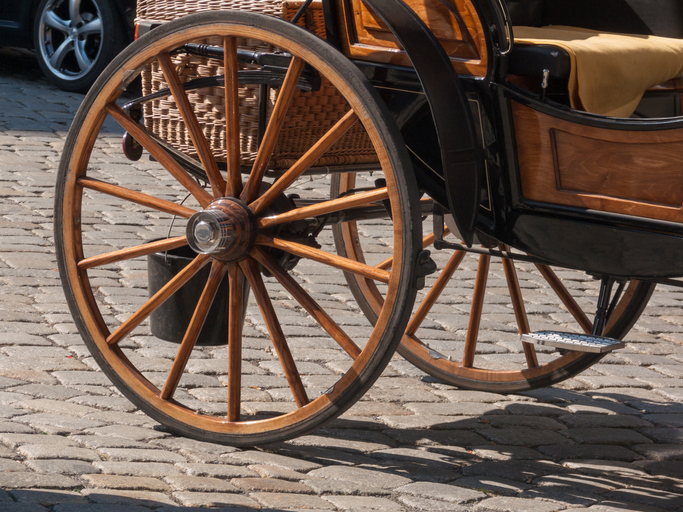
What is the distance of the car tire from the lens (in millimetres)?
8117

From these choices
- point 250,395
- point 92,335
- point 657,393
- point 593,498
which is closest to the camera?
point 593,498

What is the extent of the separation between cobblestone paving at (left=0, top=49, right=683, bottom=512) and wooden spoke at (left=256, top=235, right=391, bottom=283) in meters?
0.55

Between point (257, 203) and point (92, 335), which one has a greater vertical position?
point (257, 203)

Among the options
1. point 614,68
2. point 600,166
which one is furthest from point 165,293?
point 614,68

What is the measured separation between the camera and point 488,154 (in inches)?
105

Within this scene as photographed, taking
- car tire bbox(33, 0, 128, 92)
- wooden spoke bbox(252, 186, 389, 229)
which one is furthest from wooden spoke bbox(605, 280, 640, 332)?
car tire bbox(33, 0, 128, 92)

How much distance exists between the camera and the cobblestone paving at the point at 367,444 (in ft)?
8.54

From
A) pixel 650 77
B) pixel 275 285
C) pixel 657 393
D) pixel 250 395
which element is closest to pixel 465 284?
pixel 275 285

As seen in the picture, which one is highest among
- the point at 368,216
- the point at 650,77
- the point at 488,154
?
the point at 650,77

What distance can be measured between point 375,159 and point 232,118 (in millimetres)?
598

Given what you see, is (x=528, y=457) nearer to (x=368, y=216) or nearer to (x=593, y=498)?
(x=593, y=498)

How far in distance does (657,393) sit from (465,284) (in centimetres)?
150

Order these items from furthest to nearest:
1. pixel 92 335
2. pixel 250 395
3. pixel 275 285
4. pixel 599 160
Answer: pixel 275 285, pixel 250 395, pixel 92 335, pixel 599 160

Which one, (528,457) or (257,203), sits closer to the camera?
(257,203)
